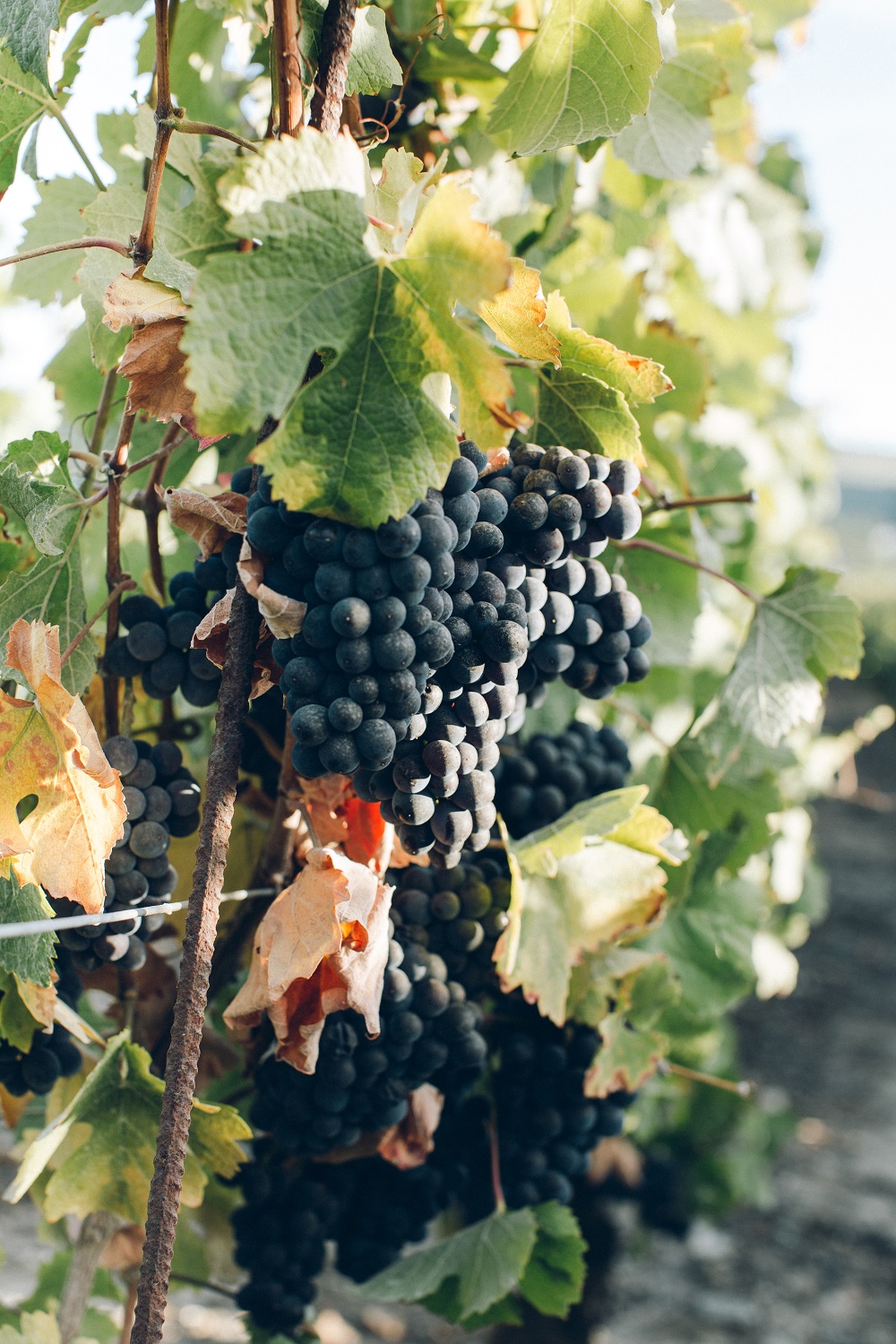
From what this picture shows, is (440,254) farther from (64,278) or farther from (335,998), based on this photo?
(64,278)

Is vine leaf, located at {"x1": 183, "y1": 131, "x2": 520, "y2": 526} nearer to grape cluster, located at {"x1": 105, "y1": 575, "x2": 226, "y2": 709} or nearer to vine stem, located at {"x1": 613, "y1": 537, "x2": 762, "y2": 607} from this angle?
grape cluster, located at {"x1": 105, "y1": 575, "x2": 226, "y2": 709}

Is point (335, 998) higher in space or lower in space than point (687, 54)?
lower

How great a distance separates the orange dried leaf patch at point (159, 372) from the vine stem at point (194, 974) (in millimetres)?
145

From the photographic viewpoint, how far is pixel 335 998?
68cm

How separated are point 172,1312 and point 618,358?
9.37ft

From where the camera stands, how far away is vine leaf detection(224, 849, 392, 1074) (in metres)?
0.66

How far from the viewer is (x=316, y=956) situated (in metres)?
0.65

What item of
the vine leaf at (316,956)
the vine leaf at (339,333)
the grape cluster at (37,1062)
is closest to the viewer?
the vine leaf at (339,333)

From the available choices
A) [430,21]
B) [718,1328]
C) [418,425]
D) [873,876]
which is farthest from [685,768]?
[873,876]

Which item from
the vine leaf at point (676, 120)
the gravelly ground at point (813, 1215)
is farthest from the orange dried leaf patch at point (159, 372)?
the gravelly ground at point (813, 1215)

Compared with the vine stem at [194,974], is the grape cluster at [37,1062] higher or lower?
lower

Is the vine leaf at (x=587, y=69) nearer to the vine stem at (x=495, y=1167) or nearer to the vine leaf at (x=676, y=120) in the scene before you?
the vine leaf at (x=676, y=120)

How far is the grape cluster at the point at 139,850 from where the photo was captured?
0.70 m

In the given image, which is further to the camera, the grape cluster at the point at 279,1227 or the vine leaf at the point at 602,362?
the grape cluster at the point at 279,1227
